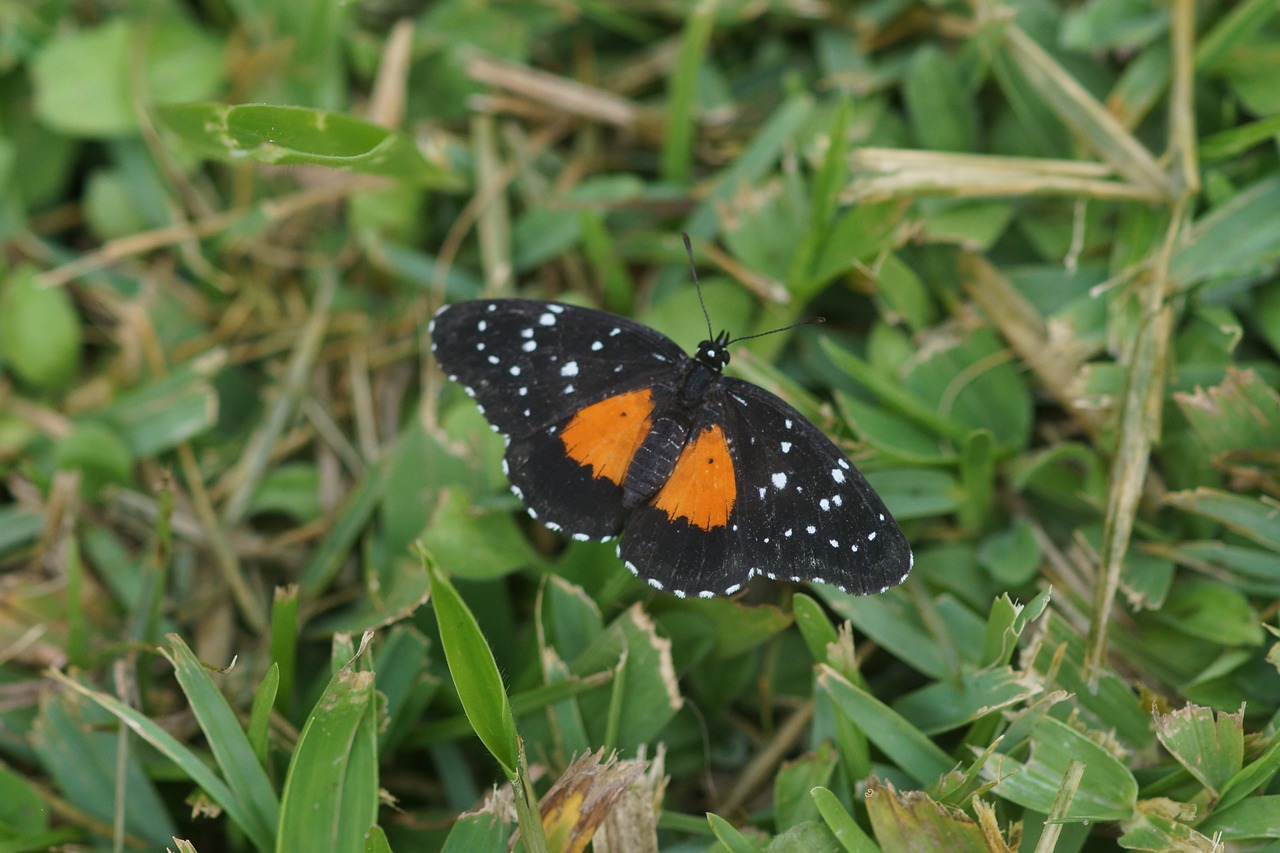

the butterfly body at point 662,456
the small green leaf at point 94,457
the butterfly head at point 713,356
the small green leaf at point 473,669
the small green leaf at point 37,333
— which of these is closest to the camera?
the small green leaf at point 473,669

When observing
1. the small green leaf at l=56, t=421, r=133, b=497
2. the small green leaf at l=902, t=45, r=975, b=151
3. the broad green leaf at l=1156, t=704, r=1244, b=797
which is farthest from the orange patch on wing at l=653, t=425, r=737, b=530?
the small green leaf at l=56, t=421, r=133, b=497

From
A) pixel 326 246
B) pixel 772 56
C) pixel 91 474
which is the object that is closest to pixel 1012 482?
pixel 772 56

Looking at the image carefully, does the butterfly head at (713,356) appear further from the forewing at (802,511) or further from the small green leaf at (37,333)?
the small green leaf at (37,333)

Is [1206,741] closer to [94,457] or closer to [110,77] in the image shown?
[94,457]

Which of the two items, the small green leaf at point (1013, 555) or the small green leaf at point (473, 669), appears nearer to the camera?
the small green leaf at point (473, 669)

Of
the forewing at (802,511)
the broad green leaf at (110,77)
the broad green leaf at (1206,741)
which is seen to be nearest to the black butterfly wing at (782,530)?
the forewing at (802,511)

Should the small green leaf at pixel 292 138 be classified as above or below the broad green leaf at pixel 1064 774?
above

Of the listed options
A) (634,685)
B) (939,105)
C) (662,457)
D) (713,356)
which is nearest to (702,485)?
(662,457)

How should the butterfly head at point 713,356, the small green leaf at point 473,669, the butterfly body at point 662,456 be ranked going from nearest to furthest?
the small green leaf at point 473,669 < the butterfly body at point 662,456 < the butterfly head at point 713,356
